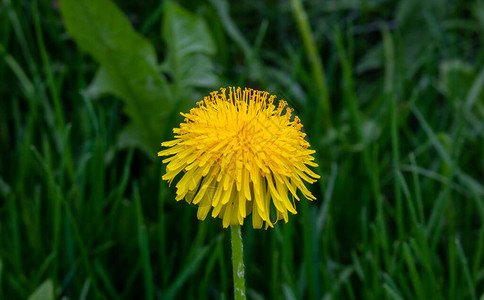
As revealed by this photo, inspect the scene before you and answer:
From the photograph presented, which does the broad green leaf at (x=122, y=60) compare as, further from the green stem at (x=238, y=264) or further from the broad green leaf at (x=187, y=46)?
the green stem at (x=238, y=264)

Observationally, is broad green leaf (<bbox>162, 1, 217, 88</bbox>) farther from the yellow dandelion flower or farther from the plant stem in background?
the yellow dandelion flower

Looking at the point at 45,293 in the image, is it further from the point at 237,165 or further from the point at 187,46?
the point at 187,46

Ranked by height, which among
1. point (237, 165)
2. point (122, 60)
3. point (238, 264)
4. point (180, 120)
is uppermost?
point (122, 60)

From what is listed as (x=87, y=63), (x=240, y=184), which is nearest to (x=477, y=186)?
(x=240, y=184)

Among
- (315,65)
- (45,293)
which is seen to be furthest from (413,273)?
(315,65)

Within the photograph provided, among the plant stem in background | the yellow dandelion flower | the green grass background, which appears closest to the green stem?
the yellow dandelion flower

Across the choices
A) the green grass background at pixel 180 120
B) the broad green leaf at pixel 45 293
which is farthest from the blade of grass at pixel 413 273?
the broad green leaf at pixel 45 293
